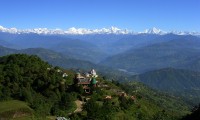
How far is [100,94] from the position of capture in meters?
101

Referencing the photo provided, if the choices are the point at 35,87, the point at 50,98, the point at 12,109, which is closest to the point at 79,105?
the point at 50,98

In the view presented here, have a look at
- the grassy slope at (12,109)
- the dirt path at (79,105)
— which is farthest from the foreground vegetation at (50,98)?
the dirt path at (79,105)

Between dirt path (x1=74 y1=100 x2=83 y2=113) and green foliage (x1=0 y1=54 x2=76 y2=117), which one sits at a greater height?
green foliage (x1=0 y1=54 x2=76 y2=117)

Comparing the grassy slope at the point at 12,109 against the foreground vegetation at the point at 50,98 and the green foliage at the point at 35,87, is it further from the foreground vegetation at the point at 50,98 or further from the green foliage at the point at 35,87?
the green foliage at the point at 35,87

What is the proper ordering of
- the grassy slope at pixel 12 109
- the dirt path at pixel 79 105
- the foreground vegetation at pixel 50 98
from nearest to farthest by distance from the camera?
the grassy slope at pixel 12 109
the foreground vegetation at pixel 50 98
the dirt path at pixel 79 105

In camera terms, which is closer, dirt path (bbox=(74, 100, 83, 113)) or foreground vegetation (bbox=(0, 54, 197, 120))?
foreground vegetation (bbox=(0, 54, 197, 120))

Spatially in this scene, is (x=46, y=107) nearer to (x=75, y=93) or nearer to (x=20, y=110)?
(x=20, y=110)

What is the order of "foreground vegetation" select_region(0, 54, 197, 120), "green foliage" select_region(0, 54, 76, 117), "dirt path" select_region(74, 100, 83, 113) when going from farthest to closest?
"dirt path" select_region(74, 100, 83, 113), "green foliage" select_region(0, 54, 76, 117), "foreground vegetation" select_region(0, 54, 197, 120)

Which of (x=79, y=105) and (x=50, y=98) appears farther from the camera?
(x=79, y=105)

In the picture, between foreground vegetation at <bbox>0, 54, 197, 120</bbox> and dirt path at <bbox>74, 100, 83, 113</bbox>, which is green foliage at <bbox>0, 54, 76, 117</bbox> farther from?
dirt path at <bbox>74, 100, 83, 113</bbox>

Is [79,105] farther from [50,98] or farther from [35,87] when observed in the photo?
[35,87]

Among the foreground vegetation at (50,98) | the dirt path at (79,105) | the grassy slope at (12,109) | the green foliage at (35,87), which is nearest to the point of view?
the grassy slope at (12,109)

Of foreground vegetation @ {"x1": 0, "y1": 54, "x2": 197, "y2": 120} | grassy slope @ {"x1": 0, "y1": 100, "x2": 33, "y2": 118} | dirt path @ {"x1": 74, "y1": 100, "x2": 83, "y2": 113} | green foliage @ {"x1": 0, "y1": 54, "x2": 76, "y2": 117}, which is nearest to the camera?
grassy slope @ {"x1": 0, "y1": 100, "x2": 33, "y2": 118}

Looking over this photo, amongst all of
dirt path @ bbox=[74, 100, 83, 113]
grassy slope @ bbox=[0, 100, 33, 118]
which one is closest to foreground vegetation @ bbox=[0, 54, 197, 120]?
grassy slope @ bbox=[0, 100, 33, 118]
